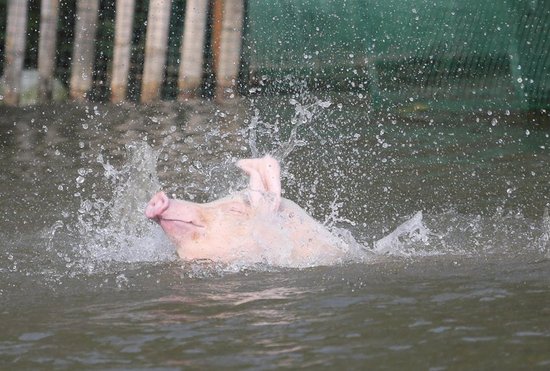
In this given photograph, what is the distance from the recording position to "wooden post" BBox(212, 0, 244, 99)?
15.7 metres

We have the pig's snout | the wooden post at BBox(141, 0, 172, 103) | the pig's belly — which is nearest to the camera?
the pig's snout

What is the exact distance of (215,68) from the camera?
16.3 m

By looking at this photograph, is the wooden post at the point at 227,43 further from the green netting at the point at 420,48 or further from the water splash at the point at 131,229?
the water splash at the point at 131,229

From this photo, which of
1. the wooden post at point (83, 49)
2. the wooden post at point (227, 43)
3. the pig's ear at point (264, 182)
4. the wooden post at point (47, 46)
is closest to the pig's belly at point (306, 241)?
the pig's ear at point (264, 182)

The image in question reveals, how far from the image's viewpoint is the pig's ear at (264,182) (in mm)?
7543

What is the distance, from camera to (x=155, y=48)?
1598 cm

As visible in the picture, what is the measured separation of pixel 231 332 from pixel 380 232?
321cm

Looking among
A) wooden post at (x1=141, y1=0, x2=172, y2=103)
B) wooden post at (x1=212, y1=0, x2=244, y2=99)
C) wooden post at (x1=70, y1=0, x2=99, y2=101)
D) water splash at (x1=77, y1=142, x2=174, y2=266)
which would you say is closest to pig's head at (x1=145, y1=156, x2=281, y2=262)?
water splash at (x1=77, y1=142, x2=174, y2=266)

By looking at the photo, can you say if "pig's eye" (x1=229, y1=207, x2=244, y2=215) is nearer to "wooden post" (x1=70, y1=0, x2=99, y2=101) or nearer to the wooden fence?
the wooden fence

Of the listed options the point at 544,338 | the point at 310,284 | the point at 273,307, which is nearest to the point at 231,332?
the point at 273,307

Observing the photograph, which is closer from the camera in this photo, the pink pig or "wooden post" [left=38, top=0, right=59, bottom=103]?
the pink pig

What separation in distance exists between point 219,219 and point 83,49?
30.9 feet

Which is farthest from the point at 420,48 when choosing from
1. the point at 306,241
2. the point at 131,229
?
the point at 306,241

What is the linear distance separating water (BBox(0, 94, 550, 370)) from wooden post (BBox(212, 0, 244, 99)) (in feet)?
4.44
